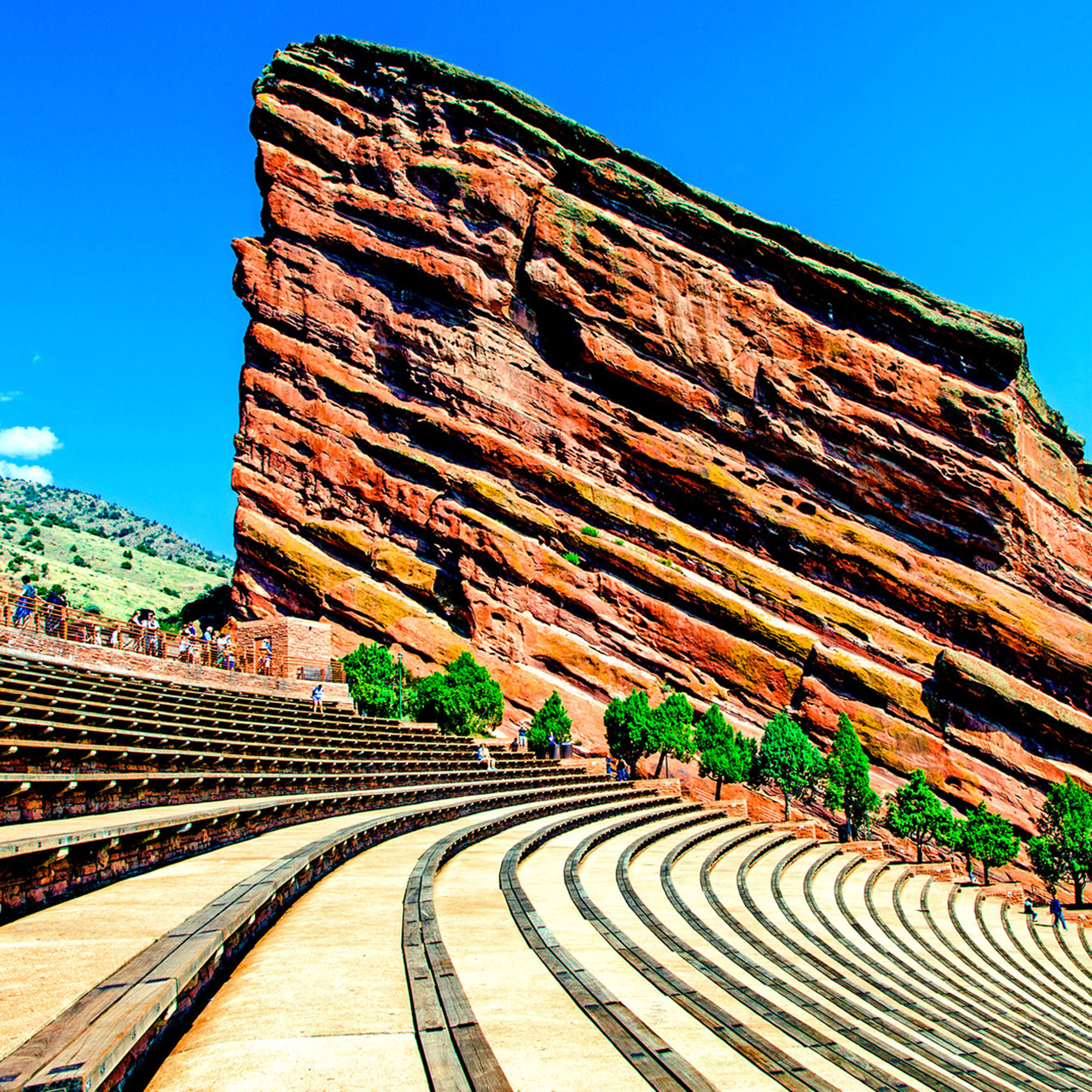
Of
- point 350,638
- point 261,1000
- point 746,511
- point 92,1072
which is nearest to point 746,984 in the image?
point 261,1000

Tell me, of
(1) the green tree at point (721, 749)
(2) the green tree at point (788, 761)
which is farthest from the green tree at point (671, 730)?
(2) the green tree at point (788, 761)

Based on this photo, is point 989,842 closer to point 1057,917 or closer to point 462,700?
point 1057,917

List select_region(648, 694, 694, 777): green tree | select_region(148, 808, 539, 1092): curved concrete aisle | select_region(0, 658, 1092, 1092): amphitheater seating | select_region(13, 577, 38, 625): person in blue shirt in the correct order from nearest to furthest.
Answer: select_region(148, 808, 539, 1092): curved concrete aisle → select_region(0, 658, 1092, 1092): amphitheater seating → select_region(13, 577, 38, 625): person in blue shirt → select_region(648, 694, 694, 777): green tree

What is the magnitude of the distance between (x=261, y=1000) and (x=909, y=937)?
17.0 metres

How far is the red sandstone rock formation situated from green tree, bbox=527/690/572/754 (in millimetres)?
5170

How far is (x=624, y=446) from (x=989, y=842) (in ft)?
104

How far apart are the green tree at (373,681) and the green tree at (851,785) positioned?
24.2m

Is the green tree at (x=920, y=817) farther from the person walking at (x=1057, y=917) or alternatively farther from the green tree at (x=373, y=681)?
the green tree at (x=373, y=681)

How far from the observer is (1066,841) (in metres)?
37.9

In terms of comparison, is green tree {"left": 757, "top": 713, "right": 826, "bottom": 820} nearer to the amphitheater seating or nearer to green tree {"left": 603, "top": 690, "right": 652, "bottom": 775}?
green tree {"left": 603, "top": 690, "right": 652, "bottom": 775}

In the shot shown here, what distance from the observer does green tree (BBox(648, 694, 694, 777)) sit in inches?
1479

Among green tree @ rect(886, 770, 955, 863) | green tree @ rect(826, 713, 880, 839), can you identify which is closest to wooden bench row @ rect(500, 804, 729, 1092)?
green tree @ rect(886, 770, 955, 863)

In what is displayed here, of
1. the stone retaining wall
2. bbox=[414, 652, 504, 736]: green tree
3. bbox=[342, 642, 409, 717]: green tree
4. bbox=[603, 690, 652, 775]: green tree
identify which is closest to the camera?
the stone retaining wall

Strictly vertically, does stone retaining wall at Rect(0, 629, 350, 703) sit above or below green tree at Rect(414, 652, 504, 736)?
above
